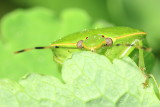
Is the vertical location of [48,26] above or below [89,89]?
below

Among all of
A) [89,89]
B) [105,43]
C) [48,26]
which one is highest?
[105,43]

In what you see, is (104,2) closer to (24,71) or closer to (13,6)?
(13,6)

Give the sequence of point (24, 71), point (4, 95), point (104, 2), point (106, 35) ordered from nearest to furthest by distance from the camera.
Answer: point (4, 95) < point (106, 35) < point (24, 71) < point (104, 2)

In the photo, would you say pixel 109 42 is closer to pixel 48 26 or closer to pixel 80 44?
pixel 80 44

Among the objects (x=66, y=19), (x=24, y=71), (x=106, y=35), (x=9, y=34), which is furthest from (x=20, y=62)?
(x=106, y=35)

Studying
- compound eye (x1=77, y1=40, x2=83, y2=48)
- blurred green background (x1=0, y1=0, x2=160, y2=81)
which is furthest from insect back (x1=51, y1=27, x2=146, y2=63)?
blurred green background (x1=0, y1=0, x2=160, y2=81)

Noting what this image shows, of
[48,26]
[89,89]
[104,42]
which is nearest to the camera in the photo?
[89,89]

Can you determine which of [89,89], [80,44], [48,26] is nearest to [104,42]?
[80,44]
